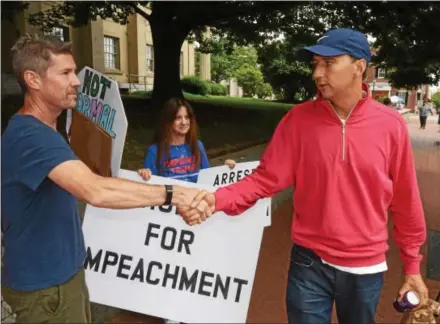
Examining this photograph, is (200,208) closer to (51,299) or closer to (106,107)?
(51,299)

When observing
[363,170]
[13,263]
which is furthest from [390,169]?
[13,263]

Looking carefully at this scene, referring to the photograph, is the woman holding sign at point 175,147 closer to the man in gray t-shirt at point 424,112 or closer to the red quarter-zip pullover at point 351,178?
the red quarter-zip pullover at point 351,178

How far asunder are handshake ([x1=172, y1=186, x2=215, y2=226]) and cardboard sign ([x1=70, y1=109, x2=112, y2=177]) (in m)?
0.77

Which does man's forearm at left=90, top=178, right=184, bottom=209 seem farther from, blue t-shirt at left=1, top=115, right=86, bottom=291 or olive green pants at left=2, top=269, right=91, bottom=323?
olive green pants at left=2, top=269, right=91, bottom=323

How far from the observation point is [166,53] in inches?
229

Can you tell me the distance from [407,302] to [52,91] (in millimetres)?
1753

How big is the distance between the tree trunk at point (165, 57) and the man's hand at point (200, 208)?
3.19 meters

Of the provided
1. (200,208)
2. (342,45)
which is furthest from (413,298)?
(342,45)

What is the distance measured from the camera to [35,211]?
1.78 metres

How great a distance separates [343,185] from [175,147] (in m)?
1.68

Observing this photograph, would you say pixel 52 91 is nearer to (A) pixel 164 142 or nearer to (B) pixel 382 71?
(A) pixel 164 142

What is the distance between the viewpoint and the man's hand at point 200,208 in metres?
2.10

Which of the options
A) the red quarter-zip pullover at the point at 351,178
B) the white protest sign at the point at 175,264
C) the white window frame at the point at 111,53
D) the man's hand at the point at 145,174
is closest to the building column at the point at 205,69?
the white window frame at the point at 111,53

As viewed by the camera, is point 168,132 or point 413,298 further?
point 168,132
